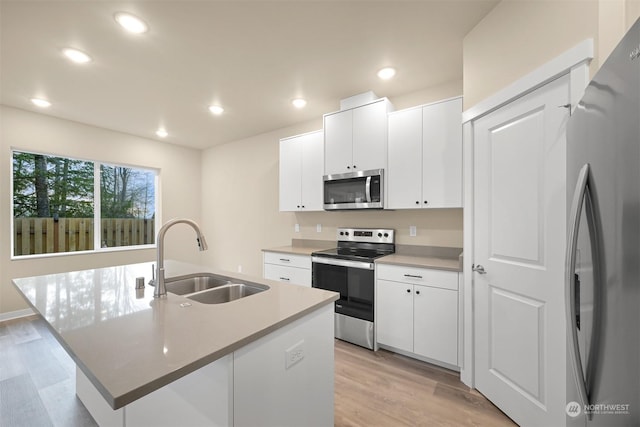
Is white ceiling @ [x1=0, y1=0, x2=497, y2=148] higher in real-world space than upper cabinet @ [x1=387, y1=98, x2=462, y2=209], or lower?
higher

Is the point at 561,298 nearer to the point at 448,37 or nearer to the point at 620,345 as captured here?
the point at 620,345

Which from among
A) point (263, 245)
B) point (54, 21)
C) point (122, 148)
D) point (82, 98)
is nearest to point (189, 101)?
point (82, 98)

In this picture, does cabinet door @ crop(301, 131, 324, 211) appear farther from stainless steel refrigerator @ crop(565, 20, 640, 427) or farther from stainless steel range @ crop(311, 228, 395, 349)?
stainless steel refrigerator @ crop(565, 20, 640, 427)

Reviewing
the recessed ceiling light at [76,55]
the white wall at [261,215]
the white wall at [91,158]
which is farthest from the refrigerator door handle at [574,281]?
the white wall at [91,158]

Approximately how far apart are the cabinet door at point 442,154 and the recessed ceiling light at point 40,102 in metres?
4.27

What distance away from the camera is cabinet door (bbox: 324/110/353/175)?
9.80ft

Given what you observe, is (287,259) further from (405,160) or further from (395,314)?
(405,160)

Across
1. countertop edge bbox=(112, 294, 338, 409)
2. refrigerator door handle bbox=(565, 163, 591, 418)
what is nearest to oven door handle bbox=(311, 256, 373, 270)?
countertop edge bbox=(112, 294, 338, 409)

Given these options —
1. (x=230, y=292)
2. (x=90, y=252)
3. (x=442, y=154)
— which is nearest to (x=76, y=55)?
(x=230, y=292)

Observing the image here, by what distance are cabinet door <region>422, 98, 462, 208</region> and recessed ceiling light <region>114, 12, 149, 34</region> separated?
93.2 inches

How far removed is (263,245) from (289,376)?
3433 mm

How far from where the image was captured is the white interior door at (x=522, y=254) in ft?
4.68

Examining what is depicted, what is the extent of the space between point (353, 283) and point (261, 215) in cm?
231

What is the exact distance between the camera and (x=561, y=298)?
140cm
